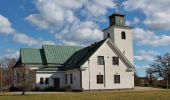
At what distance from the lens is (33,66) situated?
51094mm

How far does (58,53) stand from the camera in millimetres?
53594

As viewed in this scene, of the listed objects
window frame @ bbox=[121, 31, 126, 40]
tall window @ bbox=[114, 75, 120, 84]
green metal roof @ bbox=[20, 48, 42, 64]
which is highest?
window frame @ bbox=[121, 31, 126, 40]

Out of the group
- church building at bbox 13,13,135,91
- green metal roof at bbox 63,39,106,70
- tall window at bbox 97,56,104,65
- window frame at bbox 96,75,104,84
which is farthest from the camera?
A: tall window at bbox 97,56,104,65

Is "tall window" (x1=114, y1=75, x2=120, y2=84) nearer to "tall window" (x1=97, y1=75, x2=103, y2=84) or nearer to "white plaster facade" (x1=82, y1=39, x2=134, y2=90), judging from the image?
"white plaster facade" (x1=82, y1=39, x2=134, y2=90)

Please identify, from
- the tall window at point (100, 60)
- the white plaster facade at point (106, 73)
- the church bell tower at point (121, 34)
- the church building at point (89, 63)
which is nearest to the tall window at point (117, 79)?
the church building at point (89, 63)

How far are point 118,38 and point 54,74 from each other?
12172 mm

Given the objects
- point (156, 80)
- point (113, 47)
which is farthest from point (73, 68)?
point (156, 80)

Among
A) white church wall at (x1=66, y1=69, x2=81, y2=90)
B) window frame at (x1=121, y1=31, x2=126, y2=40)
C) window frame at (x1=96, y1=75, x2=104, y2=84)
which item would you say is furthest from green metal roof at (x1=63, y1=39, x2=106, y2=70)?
window frame at (x1=121, y1=31, x2=126, y2=40)

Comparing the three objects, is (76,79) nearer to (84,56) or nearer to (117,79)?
(84,56)

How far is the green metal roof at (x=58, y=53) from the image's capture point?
52.1 metres

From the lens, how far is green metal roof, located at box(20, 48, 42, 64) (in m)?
51.5

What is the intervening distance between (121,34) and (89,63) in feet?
36.6

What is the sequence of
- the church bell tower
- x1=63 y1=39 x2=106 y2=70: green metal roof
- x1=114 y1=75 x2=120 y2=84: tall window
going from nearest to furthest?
1. x1=63 y1=39 x2=106 y2=70: green metal roof
2. x1=114 y1=75 x2=120 y2=84: tall window
3. the church bell tower

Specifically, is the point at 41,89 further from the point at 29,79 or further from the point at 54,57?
the point at 29,79
